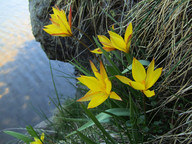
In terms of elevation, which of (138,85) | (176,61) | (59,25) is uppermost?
(59,25)

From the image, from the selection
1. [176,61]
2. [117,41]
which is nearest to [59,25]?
[117,41]

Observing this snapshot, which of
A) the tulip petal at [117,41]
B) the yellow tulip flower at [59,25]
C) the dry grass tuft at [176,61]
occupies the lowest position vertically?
the dry grass tuft at [176,61]

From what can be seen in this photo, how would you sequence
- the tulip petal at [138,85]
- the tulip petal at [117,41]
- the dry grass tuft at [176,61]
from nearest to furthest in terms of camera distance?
the tulip petal at [138,85] → the tulip petal at [117,41] → the dry grass tuft at [176,61]

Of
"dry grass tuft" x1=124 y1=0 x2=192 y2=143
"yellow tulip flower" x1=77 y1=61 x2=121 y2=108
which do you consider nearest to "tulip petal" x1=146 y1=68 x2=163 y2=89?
"yellow tulip flower" x1=77 y1=61 x2=121 y2=108

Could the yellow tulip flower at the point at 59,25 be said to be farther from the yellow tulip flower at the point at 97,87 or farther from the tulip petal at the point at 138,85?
the tulip petal at the point at 138,85

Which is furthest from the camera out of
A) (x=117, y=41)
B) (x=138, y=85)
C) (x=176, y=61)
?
(x=176, y=61)

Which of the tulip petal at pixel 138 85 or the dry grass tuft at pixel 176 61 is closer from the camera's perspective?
the tulip petal at pixel 138 85

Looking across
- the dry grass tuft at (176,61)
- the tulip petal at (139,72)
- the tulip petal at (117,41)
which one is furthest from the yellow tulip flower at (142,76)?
the dry grass tuft at (176,61)

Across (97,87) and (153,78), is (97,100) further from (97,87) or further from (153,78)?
(153,78)

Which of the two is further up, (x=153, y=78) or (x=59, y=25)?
(x=59, y=25)
